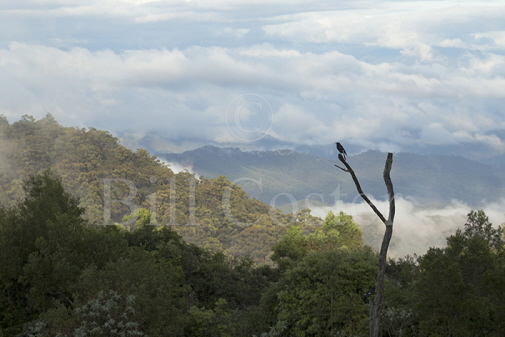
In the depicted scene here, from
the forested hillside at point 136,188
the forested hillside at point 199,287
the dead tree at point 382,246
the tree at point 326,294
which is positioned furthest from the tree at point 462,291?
the forested hillside at point 136,188

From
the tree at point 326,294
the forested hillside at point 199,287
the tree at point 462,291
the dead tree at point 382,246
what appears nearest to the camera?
the dead tree at point 382,246

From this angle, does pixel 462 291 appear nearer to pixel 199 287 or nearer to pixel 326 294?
pixel 326 294

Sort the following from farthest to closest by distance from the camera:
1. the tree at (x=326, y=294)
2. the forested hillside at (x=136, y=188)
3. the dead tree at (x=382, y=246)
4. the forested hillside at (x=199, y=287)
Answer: the forested hillside at (x=136, y=188) < the tree at (x=326, y=294) < the forested hillside at (x=199, y=287) < the dead tree at (x=382, y=246)

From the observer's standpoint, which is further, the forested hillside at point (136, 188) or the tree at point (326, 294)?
the forested hillside at point (136, 188)

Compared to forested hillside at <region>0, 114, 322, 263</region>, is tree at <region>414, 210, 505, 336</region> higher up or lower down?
lower down

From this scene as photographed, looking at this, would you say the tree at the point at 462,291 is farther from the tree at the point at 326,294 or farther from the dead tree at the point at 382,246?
the tree at the point at 326,294

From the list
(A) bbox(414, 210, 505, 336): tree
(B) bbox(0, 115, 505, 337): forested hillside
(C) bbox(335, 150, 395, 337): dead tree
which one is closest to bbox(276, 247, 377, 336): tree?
(B) bbox(0, 115, 505, 337): forested hillside

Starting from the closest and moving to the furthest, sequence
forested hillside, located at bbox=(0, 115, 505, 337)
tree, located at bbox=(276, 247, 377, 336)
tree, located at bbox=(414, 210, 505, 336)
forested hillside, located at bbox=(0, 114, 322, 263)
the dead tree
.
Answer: the dead tree, tree, located at bbox=(414, 210, 505, 336), forested hillside, located at bbox=(0, 115, 505, 337), tree, located at bbox=(276, 247, 377, 336), forested hillside, located at bbox=(0, 114, 322, 263)

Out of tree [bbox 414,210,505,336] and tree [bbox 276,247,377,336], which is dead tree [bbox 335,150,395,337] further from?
tree [bbox 276,247,377,336]

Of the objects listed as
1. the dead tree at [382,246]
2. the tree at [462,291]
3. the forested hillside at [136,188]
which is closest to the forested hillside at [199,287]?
the tree at [462,291]

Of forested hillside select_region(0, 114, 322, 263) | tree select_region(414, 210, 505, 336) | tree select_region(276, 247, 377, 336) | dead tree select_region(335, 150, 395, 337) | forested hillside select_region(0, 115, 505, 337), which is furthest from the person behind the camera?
forested hillside select_region(0, 114, 322, 263)

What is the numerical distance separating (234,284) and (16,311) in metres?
18.2

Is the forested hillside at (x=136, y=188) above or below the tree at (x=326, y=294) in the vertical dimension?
above

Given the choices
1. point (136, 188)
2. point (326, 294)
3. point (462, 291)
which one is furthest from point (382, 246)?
point (136, 188)
